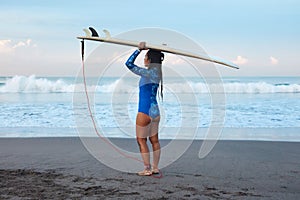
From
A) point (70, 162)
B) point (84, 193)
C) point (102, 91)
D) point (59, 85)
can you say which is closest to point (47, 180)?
point (84, 193)

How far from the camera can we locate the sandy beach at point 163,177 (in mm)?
5109

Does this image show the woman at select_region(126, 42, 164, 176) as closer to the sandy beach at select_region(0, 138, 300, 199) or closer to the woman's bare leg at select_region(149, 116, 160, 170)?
the woman's bare leg at select_region(149, 116, 160, 170)

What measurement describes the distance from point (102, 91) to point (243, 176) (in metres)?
25.6

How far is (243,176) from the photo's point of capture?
6.15 m

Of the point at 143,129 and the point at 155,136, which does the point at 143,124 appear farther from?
the point at 155,136

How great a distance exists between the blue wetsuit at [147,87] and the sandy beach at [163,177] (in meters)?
0.96

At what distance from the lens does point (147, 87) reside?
5.89 meters

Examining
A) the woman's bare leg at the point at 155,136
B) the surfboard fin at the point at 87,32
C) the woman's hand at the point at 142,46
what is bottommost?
the woman's bare leg at the point at 155,136

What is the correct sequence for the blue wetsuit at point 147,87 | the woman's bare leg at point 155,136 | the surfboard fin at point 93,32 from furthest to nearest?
1. the surfboard fin at point 93,32
2. the woman's bare leg at point 155,136
3. the blue wetsuit at point 147,87

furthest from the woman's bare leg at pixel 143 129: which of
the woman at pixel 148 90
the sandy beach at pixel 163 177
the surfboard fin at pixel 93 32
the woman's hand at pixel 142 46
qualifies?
the surfboard fin at pixel 93 32

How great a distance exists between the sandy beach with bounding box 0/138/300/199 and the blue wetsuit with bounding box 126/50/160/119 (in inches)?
37.8

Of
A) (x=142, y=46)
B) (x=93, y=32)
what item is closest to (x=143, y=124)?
(x=142, y=46)

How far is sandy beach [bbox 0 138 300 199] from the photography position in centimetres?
511

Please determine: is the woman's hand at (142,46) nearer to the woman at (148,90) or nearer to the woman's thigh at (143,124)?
the woman at (148,90)
